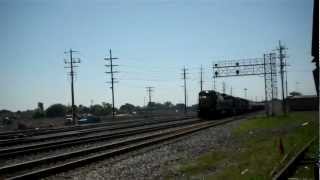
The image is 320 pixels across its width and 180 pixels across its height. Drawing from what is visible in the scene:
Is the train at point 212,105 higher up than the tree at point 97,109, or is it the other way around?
the train at point 212,105

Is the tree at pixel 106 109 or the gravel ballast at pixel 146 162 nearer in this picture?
the gravel ballast at pixel 146 162

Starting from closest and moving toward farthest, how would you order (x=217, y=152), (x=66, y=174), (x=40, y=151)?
(x=66, y=174), (x=217, y=152), (x=40, y=151)

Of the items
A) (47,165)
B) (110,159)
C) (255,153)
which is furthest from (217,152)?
(47,165)

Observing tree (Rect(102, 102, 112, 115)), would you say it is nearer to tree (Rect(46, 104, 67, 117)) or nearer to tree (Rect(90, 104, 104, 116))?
tree (Rect(90, 104, 104, 116))

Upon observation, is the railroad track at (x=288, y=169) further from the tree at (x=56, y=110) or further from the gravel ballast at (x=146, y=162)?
the tree at (x=56, y=110)

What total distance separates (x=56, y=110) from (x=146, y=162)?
382 feet

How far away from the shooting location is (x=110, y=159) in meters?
18.7

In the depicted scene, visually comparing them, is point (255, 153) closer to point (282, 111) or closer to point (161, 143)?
point (161, 143)

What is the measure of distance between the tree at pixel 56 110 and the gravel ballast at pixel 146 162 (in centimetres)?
10769

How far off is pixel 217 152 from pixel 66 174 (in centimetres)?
740

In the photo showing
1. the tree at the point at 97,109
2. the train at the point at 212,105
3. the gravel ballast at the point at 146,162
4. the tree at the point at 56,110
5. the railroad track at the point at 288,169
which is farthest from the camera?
the tree at the point at 97,109

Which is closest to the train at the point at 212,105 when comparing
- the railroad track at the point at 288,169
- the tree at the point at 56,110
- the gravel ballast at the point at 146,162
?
the gravel ballast at the point at 146,162

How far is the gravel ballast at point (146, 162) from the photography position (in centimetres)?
1446

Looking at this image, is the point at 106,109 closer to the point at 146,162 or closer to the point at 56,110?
the point at 56,110
